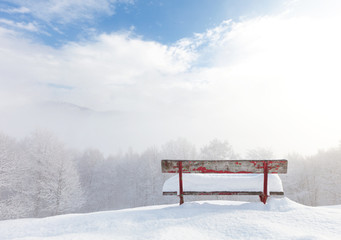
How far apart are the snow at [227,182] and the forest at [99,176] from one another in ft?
73.8

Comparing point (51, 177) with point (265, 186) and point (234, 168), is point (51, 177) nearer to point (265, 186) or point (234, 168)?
point (234, 168)

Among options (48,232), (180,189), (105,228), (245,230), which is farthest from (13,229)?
(245,230)

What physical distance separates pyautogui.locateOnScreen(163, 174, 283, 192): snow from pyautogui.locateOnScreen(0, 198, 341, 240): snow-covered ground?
1.87ft

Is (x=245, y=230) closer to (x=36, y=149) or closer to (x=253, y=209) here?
(x=253, y=209)

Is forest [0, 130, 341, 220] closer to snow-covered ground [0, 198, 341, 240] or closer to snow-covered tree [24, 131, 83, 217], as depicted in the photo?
snow-covered tree [24, 131, 83, 217]

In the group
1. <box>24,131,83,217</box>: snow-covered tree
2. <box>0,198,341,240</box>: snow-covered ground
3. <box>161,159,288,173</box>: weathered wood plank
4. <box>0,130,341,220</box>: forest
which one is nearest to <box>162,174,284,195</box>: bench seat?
<box>161,159,288,173</box>: weathered wood plank

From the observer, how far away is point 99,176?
4878 cm

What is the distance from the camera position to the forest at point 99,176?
1006 inches

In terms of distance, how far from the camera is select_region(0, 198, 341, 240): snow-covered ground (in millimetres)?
3891

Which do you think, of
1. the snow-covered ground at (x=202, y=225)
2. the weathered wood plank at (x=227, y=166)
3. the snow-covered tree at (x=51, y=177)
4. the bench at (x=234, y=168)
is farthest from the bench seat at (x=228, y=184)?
the snow-covered tree at (x=51, y=177)

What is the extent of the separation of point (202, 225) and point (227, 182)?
2.26 meters

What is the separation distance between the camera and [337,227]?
13.3ft

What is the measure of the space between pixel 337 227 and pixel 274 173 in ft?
8.22

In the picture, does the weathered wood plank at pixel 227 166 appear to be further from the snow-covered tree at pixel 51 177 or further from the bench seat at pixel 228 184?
the snow-covered tree at pixel 51 177
